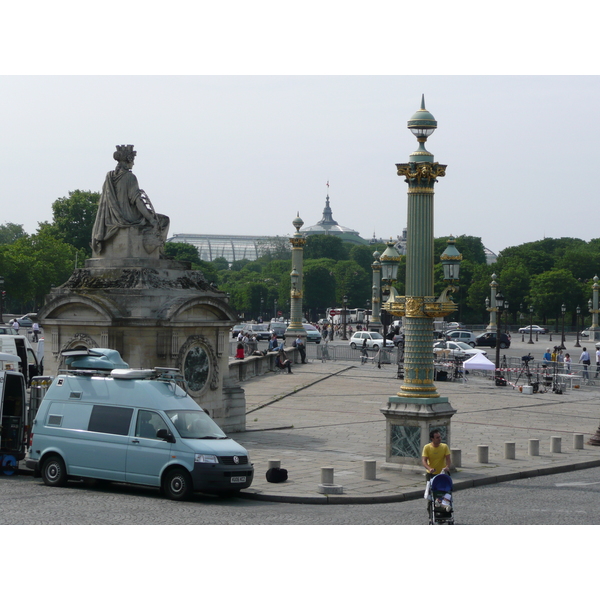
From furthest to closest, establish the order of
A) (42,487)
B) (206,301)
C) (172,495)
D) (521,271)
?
1. (521,271)
2. (206,301)
3. (42,487)
4. (172,495)

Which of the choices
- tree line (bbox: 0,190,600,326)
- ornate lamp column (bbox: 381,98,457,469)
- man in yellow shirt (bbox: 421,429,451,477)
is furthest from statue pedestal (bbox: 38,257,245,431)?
tree line (bbox: 0,190,600,326)

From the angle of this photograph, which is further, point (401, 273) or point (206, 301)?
point (401, 273)

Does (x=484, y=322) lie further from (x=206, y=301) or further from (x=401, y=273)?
(x=206, y=301)

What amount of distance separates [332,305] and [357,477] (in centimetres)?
13523

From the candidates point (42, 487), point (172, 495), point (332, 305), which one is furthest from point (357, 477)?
point (332, 305)

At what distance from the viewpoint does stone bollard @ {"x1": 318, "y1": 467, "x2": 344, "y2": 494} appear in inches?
659

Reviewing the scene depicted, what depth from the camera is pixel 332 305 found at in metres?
154

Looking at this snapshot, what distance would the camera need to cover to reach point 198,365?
23703mm

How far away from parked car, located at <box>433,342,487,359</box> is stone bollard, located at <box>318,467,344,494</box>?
30.6 meters

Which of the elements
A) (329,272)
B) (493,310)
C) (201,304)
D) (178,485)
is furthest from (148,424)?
(329,272)

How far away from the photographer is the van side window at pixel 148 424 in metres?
16.4

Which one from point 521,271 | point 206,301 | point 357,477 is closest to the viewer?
point 357,477

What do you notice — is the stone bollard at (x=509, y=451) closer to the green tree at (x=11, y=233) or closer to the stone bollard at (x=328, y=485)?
the stone bollard at (x=328, y=485)

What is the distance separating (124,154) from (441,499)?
13582 mm
